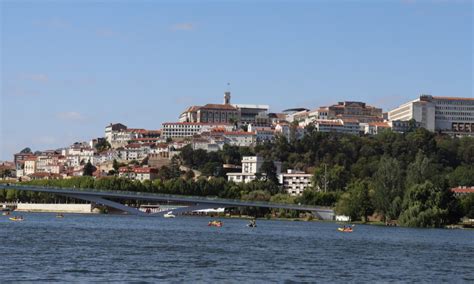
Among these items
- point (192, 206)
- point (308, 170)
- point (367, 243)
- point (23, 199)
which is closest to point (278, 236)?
point (367, 243)

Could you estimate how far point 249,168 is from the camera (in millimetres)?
190250

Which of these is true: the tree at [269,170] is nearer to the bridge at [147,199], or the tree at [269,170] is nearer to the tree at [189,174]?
the tree at [189,174]

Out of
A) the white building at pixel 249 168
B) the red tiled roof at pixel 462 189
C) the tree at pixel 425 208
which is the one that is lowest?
the tree at pixel 425 208

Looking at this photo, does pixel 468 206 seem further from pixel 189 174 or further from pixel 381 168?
pixel 189 174

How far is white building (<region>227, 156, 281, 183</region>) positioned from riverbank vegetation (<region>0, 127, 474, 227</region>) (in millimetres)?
2754

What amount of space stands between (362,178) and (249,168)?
34.4m

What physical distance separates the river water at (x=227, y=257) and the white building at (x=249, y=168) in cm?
10601

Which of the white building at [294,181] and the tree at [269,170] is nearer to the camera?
the white building at [294,181]

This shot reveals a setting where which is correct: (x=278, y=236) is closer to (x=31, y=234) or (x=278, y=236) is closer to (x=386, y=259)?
(x=31, y=234)

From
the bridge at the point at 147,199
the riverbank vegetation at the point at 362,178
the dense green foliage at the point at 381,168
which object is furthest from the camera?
the bridge at the point at 147,199

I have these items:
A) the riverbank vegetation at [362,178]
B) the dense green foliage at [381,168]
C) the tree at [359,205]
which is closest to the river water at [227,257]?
the riverbank vegetation at [362,178]

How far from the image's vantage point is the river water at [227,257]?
43.2 meters

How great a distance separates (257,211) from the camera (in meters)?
132

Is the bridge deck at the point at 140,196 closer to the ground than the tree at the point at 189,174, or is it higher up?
closer to the ground
